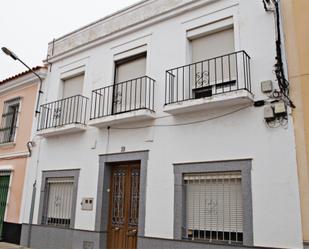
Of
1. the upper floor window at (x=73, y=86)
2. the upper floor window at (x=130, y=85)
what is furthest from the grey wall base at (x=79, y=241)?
the upper floor window at (x=73, y=86)

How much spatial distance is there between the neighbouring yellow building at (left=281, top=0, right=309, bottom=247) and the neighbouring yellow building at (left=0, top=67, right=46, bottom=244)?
295 inches

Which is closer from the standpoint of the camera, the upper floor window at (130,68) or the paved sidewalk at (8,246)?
the upper floor window at (130,68)

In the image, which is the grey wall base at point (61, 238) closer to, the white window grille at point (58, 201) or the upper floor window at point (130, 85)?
the white window grille at point (58, 201)

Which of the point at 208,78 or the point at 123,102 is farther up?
the point at 208,78

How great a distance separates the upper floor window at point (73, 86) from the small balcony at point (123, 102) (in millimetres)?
950

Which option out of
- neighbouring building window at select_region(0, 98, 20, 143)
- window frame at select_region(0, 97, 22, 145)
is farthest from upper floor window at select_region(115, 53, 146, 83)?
neighbouring building window at select_region(0, 98, 20, 143)

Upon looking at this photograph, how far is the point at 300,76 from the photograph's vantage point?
5609 mm

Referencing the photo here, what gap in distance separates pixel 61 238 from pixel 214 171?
15.2 ft

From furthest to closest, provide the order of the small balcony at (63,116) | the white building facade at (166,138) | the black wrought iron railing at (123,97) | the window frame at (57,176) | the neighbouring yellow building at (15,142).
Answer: the neighbouring yellow building at (15,142) → the small balcony at (63,116) → the window frame at (57,176) → the black wrought iron railing at (123,97) → the white building facade at (166,138)

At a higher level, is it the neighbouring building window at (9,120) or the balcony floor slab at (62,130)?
the neighbouring building window at (9,120)

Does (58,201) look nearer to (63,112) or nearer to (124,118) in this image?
(63,112)

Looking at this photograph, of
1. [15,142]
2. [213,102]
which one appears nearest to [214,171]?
[213,102]

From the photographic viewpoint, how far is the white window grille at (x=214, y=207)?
5.86 m

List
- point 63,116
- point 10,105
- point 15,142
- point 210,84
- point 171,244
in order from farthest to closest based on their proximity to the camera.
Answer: point 10,105 → point 15,142 → point 63,116 → point 210,84 → point 171,244
